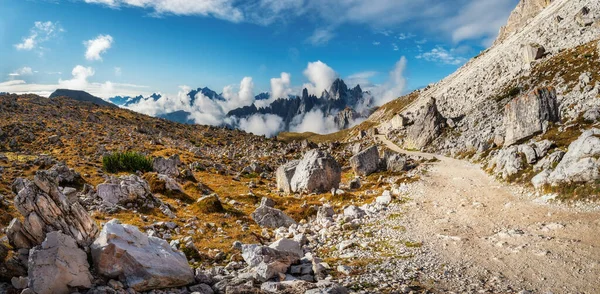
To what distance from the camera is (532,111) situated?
156ft

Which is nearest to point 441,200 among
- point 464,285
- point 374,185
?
point 374,185

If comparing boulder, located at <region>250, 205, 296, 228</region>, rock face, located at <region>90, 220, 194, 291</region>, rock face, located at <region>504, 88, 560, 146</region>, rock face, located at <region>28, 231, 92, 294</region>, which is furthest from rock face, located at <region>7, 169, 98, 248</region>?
rock face, located at <region>504, 88, 560, 146</region>

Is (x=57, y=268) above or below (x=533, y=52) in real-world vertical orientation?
below

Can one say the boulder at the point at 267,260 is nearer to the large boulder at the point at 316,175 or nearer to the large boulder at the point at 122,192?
the large boulder at the point at 122,192

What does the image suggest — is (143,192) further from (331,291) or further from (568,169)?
(568,169)

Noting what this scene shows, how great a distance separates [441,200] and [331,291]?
931 inches

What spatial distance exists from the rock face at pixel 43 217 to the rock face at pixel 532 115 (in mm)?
52296

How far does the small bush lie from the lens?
50.5 m

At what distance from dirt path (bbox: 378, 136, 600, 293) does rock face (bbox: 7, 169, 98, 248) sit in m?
16.5

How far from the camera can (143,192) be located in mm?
30609

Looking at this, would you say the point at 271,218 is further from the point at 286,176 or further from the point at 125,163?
the point at 125,163

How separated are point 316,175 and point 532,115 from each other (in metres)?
33.6

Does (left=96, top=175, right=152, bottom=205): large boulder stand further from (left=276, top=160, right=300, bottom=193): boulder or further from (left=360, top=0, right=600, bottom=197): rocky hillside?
(left=360, top=0, right=600, bottom=197): rocky hillside

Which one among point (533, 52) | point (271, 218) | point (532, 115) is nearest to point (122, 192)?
point (271, 218)
